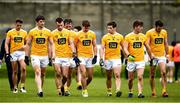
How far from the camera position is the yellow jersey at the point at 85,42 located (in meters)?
29.4

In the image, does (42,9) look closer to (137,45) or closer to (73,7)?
(73,7)

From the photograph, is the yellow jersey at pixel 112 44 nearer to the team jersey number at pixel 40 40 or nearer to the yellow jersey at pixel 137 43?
the yellow jersey at pixel 137 43

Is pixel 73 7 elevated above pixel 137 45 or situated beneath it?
elevated above

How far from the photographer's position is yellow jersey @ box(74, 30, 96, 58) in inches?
1158

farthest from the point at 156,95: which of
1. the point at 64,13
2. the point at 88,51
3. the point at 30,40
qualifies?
the point at 64,13

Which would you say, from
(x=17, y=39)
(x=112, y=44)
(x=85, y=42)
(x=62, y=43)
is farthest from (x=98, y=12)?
(x=85, y=42)

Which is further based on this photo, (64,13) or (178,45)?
(64,13)

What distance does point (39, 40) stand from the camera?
94.3ft

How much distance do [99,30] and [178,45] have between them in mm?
19236

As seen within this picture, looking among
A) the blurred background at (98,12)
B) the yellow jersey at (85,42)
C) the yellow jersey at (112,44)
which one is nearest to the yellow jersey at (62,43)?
the yellow jersey at (85,42)

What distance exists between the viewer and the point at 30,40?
2869cm

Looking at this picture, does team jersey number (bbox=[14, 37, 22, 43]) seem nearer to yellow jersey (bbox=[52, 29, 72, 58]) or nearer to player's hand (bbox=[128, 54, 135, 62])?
yellow jersey (bbox=[52, 29, 72, 58])

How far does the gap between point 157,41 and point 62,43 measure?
11.1ft

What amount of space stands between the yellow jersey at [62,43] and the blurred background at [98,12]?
32.3 metres
